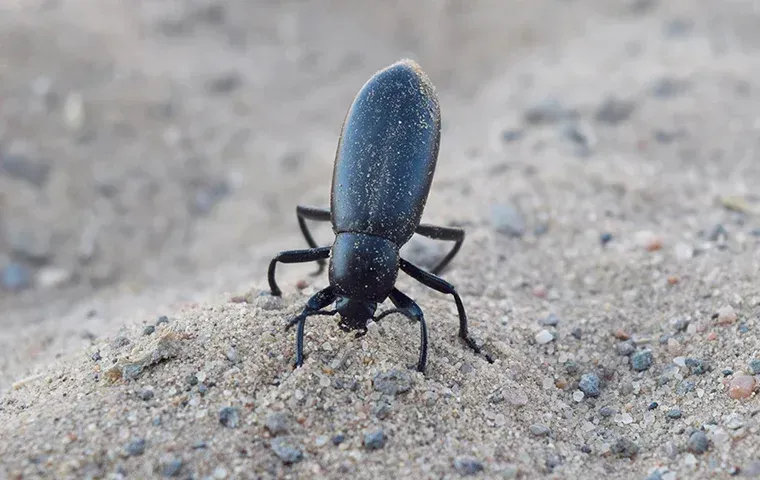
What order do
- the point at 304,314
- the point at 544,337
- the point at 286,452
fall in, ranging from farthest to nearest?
the point at 544,337
the point at 304,314
the point at 286,452

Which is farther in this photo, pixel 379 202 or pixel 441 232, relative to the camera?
pixel 441 232

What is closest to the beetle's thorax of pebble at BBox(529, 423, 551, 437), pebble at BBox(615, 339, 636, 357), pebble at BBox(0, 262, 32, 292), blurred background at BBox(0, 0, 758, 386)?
pebble at BBox(529, 423, 551, 437)

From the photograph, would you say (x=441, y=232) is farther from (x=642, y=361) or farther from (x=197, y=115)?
(x=197, y=115)

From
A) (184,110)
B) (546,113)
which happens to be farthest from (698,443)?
(184,110)

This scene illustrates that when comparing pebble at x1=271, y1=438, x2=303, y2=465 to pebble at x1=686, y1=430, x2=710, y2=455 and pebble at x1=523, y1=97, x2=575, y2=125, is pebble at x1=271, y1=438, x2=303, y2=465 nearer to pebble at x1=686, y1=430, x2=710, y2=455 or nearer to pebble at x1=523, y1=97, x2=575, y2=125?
pebble at x1=686, y1=430, x2=710, y2=455

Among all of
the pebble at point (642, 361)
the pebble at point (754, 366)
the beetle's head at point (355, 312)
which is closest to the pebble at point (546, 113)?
the pebble at point (642, 361)

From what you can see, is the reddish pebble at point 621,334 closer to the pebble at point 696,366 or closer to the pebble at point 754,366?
the pebble at point 696,366

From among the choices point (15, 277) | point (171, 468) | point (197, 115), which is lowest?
point (15, 277)
